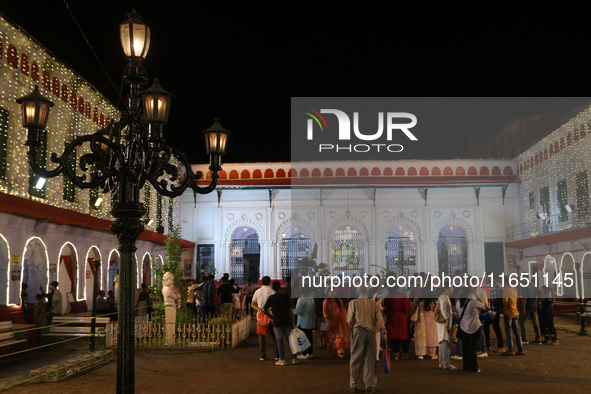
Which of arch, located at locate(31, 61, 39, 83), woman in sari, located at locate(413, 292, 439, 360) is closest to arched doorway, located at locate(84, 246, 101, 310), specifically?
arch, located at locate(31, 61, 39, 83)

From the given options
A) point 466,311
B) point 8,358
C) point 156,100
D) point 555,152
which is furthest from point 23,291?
point 555,152

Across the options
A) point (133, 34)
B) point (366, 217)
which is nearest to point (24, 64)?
point (133, 34)

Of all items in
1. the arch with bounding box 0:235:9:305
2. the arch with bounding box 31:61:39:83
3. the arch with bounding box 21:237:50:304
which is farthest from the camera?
the arch with bounding box 21:237:50:304

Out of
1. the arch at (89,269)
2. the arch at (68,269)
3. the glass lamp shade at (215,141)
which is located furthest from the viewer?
the arch at (89,269)

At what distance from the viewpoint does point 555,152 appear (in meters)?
22.1

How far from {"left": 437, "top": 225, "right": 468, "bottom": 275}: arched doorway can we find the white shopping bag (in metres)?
19.1

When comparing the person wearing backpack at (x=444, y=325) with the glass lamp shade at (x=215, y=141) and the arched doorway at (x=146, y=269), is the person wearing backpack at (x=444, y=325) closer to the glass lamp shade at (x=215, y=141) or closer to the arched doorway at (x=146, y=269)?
the glass lamp shade at (x=215, y=141)

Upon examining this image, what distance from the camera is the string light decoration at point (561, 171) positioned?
19422 mm

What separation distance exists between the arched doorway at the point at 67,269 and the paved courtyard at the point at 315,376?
18.0 feet

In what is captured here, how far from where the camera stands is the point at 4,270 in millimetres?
12266

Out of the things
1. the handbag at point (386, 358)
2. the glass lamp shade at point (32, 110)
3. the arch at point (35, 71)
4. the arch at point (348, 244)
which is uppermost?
the arch at point (35, 71)

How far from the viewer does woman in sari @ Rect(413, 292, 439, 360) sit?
10.1m

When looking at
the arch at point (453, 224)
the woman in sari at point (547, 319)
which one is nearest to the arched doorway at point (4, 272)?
the woman in sari at point (547, 319)

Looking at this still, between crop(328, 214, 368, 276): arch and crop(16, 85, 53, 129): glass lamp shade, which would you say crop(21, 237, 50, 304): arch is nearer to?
crop(16, 85, 53, 129): glass lamp shade
